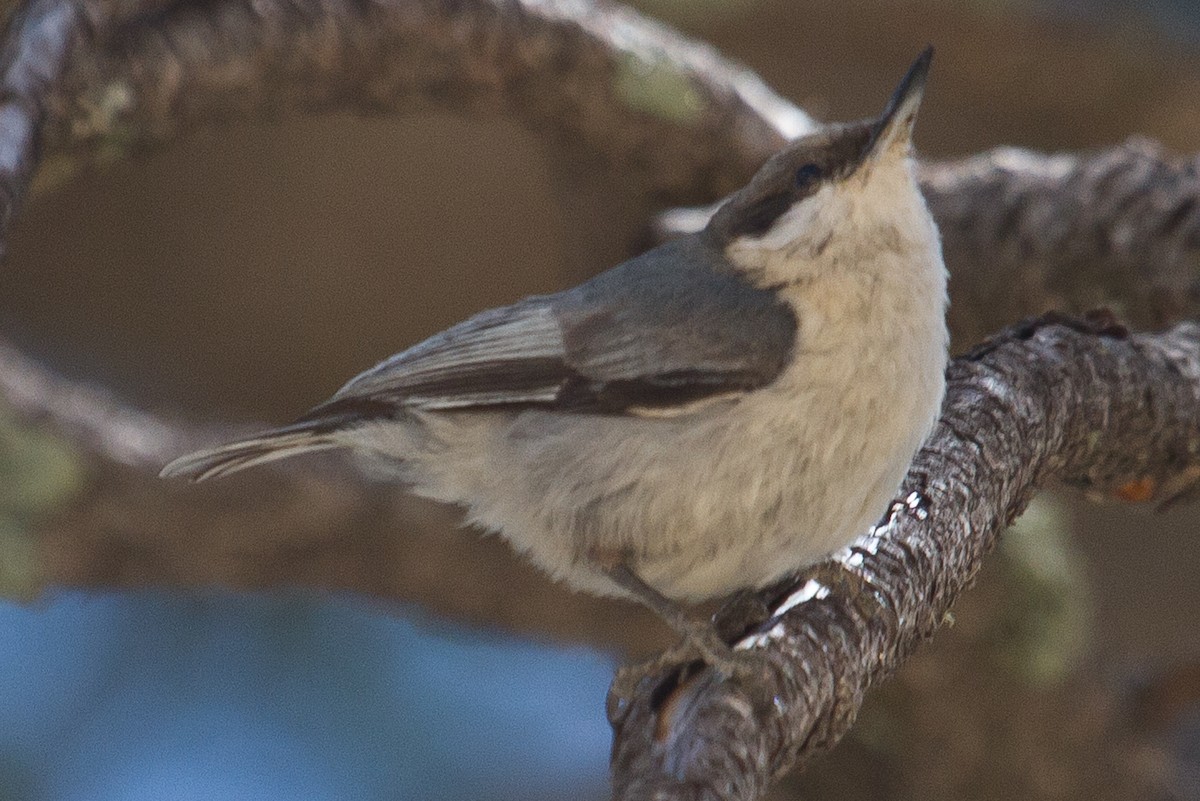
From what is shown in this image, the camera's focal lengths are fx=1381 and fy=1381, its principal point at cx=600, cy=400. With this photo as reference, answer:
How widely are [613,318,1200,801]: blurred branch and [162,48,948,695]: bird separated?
86 mm

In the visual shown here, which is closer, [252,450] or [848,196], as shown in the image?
[848,196]

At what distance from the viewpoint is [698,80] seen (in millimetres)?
2932

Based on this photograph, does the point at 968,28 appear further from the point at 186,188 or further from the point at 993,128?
the point at 186,188

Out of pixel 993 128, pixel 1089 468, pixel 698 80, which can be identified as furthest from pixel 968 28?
pixel 1089 468

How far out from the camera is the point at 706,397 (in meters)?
1.96

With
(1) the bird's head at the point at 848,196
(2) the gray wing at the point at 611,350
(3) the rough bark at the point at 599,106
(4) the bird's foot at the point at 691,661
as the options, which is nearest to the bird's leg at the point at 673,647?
(4) the bird's foot at the point at 691,661

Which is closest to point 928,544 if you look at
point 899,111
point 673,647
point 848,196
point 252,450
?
point 673,647

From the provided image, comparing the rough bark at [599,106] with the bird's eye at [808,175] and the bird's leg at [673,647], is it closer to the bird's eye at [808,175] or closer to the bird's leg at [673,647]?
the bird's eye at [808,175]

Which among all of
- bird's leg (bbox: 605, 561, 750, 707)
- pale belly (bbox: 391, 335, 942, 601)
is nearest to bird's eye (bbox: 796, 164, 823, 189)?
pale belly (bbox: 391, 335, 942, 601)

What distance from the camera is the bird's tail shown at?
7.03 ft

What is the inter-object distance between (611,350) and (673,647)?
0.51 m

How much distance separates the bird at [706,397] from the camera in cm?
190

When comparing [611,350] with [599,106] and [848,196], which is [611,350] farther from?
[599,106]

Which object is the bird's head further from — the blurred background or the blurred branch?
the blurred background
